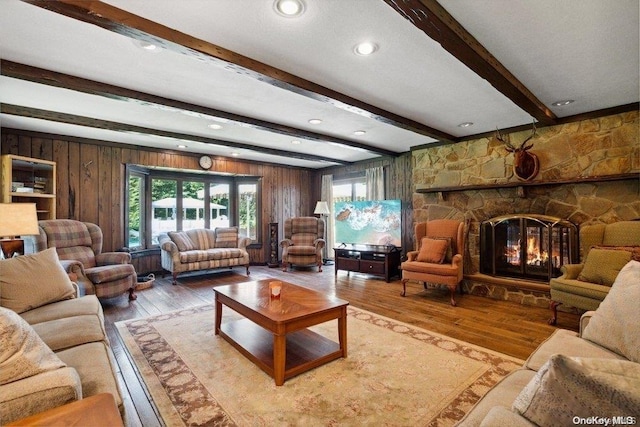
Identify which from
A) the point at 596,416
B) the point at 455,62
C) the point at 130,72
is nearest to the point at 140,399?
the point at 596,416

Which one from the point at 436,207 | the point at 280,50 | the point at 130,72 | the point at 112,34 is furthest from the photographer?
the point at 436,207

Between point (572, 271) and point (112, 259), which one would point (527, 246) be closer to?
point (572, 271)

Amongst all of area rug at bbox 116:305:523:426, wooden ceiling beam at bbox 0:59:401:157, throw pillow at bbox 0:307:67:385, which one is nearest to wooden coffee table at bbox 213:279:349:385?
area rug at bbox 116:305:523:426

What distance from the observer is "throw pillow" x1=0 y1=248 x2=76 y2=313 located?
2.07 metres

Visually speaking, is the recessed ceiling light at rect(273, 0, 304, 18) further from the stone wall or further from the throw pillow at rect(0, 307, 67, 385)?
the stone wall

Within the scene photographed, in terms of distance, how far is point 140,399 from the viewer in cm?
193

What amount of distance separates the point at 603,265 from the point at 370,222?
326 cm

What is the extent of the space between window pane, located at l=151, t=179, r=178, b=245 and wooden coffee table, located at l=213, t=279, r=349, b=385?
11.9ft

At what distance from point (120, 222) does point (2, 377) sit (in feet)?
15.0

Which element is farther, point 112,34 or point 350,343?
point 350,343

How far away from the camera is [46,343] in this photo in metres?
1.67

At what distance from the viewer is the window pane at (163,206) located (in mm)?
5781

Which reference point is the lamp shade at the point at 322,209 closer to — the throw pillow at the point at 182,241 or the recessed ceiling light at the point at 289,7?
the throw pillow at the point at 182,241

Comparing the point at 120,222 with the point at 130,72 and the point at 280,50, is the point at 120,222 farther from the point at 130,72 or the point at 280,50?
the point at 280,50
